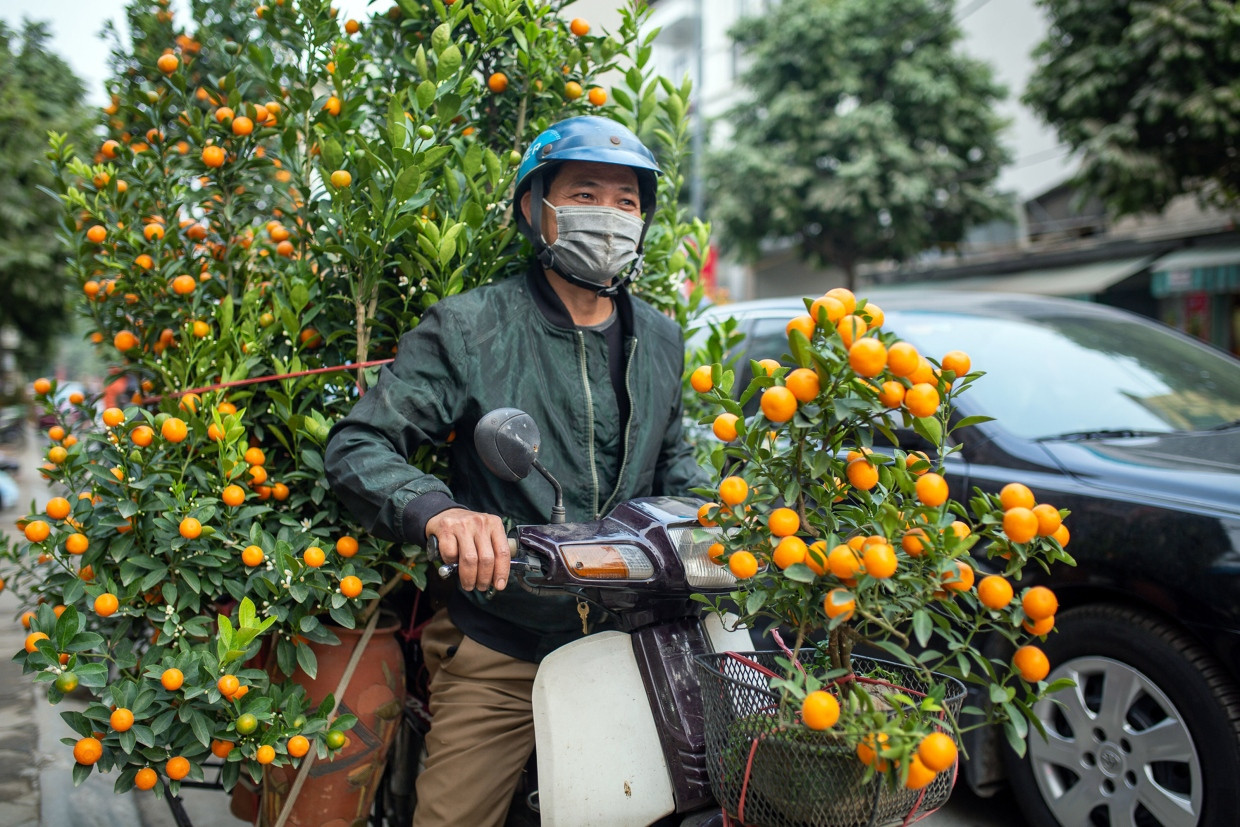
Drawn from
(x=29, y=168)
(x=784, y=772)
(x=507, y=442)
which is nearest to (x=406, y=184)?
(x=507, y=442)

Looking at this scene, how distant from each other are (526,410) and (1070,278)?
722 inches

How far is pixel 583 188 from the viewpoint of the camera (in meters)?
2.18

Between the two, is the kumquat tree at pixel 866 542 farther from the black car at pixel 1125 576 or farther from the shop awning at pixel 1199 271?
the shop awning at pixel 1199 271

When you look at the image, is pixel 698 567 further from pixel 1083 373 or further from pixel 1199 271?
pixel 1199 271

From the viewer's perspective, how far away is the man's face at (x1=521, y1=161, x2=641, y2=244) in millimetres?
2180

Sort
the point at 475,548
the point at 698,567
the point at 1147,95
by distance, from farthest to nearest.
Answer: the point at 1147,95, the point at 698,567, the point at 475,548

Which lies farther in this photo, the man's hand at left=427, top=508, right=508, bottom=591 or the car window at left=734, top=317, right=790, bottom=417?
the car window at left=734, top=317, right=790, bottom=417

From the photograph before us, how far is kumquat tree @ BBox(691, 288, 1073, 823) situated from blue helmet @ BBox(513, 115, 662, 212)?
0.91m

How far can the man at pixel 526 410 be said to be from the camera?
192 centimetres

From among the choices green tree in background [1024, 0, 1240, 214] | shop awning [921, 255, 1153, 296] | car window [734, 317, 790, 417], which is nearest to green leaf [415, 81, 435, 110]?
car window [734, 317, 790, 417]

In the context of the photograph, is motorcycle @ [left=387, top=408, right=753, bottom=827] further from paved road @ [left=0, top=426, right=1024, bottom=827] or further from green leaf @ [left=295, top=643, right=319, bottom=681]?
paved road @ [left=0, top=426, right=1024, bottom=827]

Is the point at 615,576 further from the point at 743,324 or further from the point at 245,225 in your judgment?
the point at 743,324

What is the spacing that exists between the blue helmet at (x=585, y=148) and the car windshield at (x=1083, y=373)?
1.88m

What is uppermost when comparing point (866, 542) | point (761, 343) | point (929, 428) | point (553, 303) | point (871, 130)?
point (871, 130)
